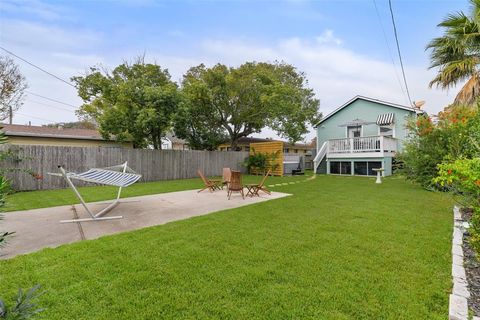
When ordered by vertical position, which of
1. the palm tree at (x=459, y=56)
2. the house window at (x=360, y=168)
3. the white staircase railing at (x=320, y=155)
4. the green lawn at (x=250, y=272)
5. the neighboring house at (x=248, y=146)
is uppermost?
the palm tree at (x=459, y=56)

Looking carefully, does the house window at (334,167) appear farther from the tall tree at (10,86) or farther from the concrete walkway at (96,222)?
the tall tree at (10,86)

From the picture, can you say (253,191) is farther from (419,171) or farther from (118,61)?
(118,61)

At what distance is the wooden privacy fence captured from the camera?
945 centimetres

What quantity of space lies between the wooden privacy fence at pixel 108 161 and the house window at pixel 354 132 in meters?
8.02

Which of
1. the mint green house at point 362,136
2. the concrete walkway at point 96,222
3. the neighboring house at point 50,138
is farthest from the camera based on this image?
the mint green house at point 362,136

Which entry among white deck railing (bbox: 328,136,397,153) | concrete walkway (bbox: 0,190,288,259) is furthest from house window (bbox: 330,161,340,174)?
concrete walkway (bbox: 0,190,288,259)

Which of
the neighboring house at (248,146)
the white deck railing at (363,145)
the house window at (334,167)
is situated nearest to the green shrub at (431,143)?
the white deck railing at (363,145)

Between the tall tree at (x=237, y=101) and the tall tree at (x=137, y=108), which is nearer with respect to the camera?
the tall tree at (x=137, y=108)

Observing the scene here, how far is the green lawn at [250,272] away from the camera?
2.31 meters

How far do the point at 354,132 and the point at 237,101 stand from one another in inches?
341

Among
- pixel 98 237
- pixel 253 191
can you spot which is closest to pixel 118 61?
pixel 253 191

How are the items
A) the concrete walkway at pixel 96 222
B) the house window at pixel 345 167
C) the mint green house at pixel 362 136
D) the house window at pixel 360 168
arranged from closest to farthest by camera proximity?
the concrete walkway at pixel 96 222 → the mint green house at pixel 362 136 → the house window at pixel 360 168 → the house window at pixel 345 167

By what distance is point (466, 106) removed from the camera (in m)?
9.03

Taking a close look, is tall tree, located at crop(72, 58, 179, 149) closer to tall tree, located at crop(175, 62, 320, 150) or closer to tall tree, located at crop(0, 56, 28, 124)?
tall tree, located at crop(175, 62, 320, 150)
